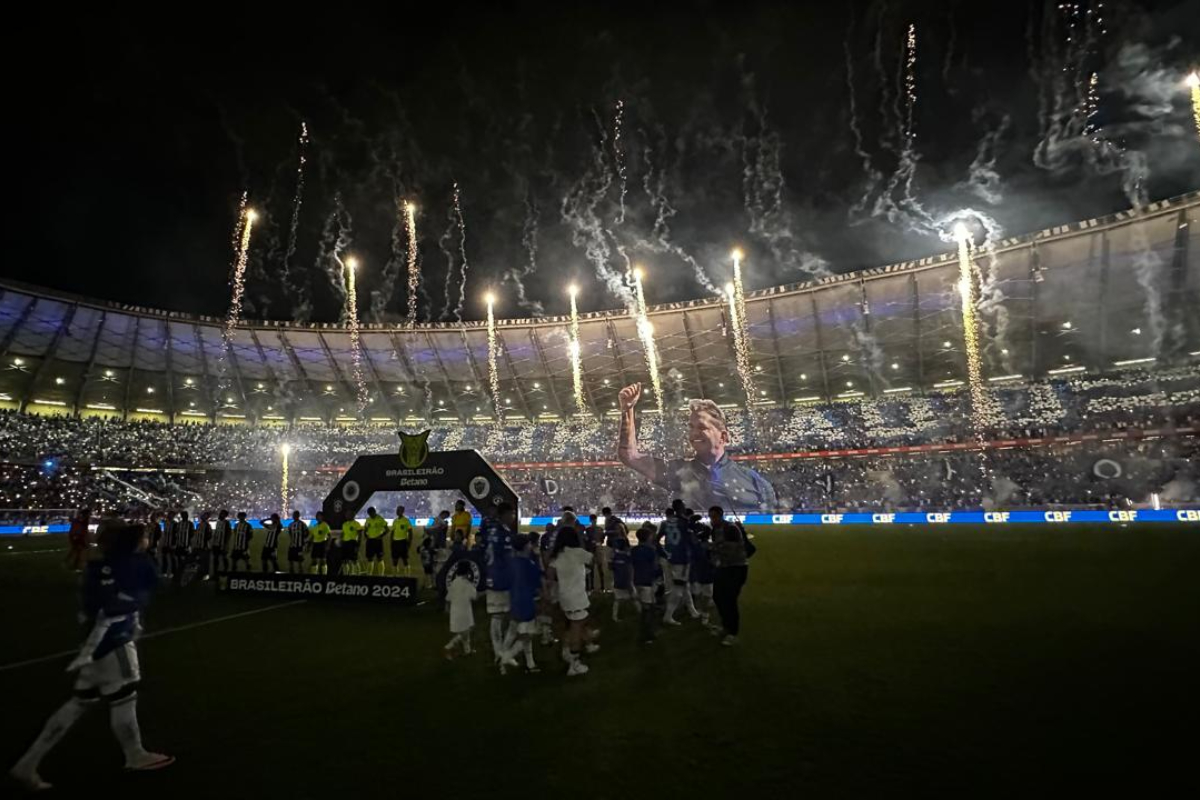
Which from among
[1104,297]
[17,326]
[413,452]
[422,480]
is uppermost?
[17,326]

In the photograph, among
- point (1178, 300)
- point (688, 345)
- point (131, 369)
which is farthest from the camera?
point (688, 345)

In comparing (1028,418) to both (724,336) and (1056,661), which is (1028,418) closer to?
(724,336)

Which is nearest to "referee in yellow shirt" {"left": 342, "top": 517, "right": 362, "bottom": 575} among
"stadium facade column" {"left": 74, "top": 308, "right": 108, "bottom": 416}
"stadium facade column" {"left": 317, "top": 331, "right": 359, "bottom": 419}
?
"stadium facade column" {"left": 317, "top": 331, "right": 359, "bottom": 419}

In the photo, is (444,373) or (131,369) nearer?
(131,369)

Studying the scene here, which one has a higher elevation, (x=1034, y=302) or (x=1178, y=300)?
(x=1034, y=302)

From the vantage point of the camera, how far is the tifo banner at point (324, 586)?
12.8m

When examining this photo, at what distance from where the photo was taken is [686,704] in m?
6.28

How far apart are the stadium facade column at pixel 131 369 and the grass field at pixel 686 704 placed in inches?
1733

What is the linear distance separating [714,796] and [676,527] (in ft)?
21.8

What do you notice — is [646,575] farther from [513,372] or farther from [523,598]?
[513,372]

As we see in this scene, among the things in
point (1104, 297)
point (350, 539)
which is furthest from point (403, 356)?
point (1104, 297)

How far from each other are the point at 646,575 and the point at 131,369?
58427mm

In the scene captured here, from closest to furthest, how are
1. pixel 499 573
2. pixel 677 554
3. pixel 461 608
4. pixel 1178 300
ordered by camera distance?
pixel 499 573, pixel 461 608, pixel 677 554, pixel 1178 300

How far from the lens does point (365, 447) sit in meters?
57.2
